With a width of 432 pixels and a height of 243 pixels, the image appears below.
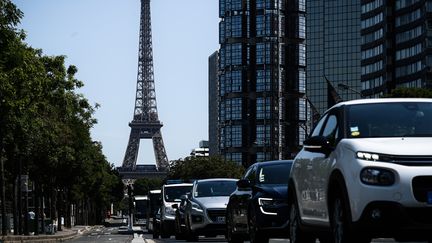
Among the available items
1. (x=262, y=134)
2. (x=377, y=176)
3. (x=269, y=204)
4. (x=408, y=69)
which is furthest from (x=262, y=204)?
(x=262, y=134)

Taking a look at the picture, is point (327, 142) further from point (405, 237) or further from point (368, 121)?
point (405, 237)

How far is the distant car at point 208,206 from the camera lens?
2500cm

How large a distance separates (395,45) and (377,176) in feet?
448

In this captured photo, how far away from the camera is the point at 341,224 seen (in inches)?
425

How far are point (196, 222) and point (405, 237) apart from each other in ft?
50.4

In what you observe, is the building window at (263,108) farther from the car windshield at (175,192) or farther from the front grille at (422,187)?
the front grille at (422,187)

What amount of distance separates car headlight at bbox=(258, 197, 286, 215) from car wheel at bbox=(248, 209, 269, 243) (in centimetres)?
29

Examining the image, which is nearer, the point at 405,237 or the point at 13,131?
the point at 405,237

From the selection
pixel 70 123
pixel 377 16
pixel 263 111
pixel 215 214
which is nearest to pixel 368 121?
pixel 215 214

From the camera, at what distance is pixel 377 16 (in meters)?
150

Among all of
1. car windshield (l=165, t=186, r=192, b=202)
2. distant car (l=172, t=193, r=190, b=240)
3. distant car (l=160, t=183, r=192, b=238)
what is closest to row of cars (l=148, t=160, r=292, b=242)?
distant car (l=172, t=193, r=190, b=240)

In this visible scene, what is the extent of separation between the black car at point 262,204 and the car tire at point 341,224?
5744mm

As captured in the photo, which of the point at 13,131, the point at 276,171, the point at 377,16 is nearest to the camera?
the point at 276,171

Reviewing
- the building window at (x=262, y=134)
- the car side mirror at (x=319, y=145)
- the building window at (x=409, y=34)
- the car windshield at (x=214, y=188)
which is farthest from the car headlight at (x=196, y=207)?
the building window at (x=262, y=134)
